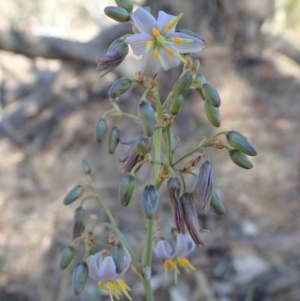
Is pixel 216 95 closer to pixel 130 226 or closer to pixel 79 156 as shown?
pixel 130 226

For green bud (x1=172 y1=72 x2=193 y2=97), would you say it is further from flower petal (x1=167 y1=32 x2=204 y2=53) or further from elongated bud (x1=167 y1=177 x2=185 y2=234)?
elongated bud (x1=167 y1=177 x2=185 y2=234)

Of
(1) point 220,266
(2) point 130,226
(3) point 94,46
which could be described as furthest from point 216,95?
(3) point 94,46

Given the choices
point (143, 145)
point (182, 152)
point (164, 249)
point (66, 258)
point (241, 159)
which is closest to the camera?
point (143, 145)

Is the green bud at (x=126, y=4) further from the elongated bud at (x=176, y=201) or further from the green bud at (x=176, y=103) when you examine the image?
the elongated bud at (x=176, y=201)

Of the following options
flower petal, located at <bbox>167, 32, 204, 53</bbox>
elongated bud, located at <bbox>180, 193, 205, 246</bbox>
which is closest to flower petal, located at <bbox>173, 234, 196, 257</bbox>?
elongated bud, located at <bbox>180, 193, 205, 246</bbox>

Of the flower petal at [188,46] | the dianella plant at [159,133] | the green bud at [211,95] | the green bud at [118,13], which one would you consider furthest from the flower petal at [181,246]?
the green bud at [118,13]

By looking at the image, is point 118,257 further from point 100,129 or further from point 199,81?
point 199,81

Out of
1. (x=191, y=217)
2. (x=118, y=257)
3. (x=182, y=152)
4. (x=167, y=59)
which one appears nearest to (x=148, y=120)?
(x=167, y=59)
